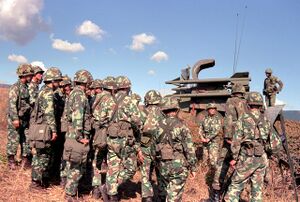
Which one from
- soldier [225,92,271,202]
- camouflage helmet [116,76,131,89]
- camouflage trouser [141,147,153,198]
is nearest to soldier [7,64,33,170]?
camouflage helmet [116,76,131,89]

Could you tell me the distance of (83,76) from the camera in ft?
22.3

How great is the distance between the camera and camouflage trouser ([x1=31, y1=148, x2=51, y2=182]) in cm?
690

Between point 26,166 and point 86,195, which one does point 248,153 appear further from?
point 26,166

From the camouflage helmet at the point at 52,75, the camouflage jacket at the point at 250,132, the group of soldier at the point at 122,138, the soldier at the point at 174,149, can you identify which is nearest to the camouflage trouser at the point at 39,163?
the group of soldier at the point at 122,138

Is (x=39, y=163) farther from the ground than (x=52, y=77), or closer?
closer

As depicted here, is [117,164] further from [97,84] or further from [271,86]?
[271,86]

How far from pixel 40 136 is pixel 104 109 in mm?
1339

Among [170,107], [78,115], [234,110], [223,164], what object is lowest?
[223,164]

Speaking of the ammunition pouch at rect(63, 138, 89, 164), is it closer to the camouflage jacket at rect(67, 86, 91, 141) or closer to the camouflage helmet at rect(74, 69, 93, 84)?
the camouflage jacket at rect(67, 86, 91, 141)

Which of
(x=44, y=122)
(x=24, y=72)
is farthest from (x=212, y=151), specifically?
(x=24, y=72)

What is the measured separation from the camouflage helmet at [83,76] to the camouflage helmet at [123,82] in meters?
0.57

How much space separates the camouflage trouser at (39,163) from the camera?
6.90m

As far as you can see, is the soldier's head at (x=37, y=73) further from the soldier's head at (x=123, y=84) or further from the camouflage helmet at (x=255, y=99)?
the camouflage helmet at (x=255, y=99)

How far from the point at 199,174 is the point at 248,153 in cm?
314
